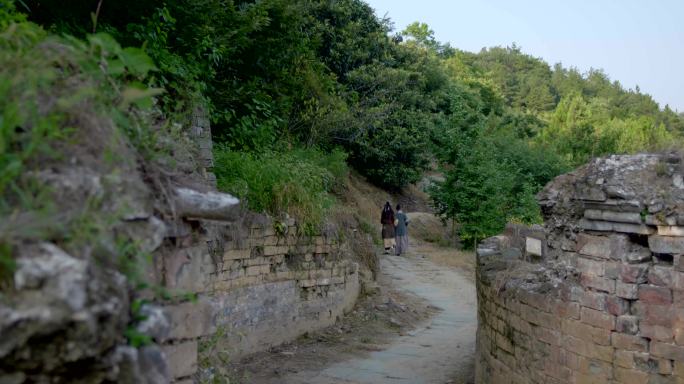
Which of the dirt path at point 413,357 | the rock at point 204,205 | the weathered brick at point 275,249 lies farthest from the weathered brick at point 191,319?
the weathered brick at point 275,249

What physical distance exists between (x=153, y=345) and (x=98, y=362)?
263 millimetres

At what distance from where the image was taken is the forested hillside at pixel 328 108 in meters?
9.74

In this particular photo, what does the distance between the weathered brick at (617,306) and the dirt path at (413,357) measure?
4.20m

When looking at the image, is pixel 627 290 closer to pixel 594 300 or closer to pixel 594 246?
pixel 594 300

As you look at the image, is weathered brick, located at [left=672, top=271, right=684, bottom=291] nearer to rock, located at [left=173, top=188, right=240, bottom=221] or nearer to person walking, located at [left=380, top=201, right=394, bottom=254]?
rock, located at [left=173, top=188, right=240, bottom=221]

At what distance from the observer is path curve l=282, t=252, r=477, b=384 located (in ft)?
31.9

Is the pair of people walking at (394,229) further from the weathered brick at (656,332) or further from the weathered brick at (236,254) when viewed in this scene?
the weathered brick at (656,332)

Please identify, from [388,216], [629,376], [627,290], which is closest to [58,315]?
[627,290]

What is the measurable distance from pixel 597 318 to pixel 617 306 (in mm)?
224

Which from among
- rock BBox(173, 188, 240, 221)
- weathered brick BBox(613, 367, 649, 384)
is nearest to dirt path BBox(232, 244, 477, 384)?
weathered brick BBox(613, 367, 649, 384)

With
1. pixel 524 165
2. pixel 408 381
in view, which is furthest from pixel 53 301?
pixel 524 165

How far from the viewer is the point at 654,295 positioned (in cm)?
552

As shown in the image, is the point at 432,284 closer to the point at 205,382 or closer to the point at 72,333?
the point at 205,382

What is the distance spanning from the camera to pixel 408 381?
9539mm
